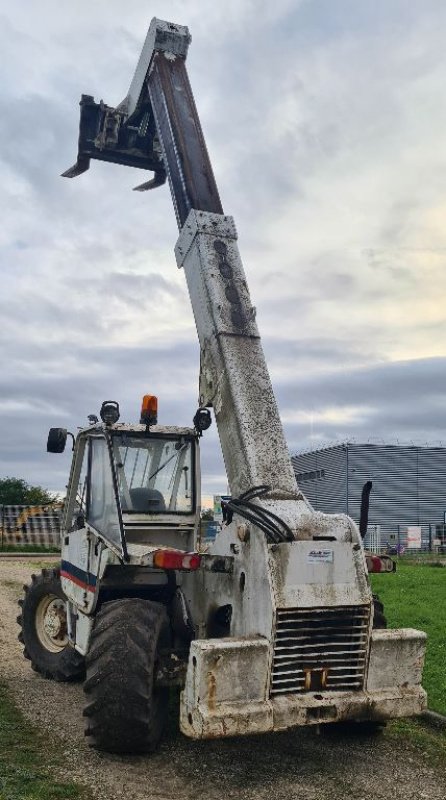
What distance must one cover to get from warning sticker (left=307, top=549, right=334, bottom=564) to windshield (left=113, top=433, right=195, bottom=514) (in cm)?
214

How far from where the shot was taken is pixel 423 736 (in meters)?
6.76

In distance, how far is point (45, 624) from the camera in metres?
8.85

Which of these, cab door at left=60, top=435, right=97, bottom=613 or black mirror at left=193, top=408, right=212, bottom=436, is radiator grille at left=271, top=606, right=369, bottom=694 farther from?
black mirror at left=193, top=408, right=212, bottom=436

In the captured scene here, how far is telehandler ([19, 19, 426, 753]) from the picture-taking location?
17.5 feet

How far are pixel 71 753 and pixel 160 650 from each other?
3.56 feet

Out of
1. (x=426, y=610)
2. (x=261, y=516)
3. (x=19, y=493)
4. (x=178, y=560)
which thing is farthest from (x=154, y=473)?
(x=19, y=493)

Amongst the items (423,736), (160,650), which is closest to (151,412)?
(160,650)

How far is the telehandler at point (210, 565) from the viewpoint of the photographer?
532 cm

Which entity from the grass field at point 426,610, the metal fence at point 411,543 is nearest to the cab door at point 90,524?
the grass field at point 426,610

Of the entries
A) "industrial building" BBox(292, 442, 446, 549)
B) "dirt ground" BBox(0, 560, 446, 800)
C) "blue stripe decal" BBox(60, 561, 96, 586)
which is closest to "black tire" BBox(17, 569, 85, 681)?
"blue stripe decal" BBox(60, 561, 96, 586)

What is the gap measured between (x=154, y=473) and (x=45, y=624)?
2727mm

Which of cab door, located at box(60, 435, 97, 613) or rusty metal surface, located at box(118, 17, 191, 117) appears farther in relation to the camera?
rusty metal surface, located at box(118, 17, 191, 117)

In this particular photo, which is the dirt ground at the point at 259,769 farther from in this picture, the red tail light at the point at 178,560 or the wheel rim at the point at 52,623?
the wheel rim at the point at 52,623

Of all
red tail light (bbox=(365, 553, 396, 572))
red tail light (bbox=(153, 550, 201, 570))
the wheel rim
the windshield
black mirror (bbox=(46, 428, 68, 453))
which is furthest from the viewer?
the wheel rim
